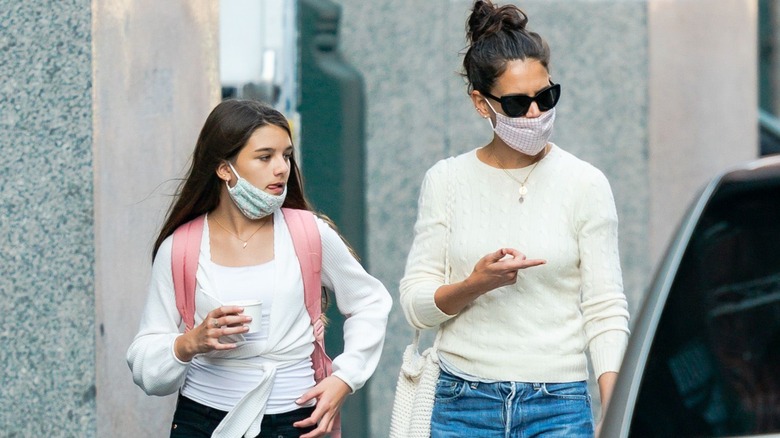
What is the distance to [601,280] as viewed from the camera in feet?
12.9

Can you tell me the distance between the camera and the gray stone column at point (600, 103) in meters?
7.36

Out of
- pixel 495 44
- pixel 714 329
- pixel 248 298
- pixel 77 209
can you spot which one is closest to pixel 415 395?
pixel 248 298

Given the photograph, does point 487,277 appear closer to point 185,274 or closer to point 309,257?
point 309,257

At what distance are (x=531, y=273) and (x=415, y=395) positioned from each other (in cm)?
50

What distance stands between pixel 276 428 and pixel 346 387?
0.72ft

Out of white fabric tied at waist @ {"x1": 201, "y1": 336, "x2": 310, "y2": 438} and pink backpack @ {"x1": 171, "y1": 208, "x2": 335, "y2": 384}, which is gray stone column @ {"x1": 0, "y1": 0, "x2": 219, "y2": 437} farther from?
white fabric tied at waist @ {"x1": 201, "y1": 336, "x2": 310, "y2": 438}

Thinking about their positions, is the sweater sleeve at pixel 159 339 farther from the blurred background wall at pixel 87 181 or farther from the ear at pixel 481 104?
the blurred background wall at pixel 87 181

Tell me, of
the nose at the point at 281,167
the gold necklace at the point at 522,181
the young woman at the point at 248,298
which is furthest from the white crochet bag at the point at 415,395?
the nose at the point at 281,167

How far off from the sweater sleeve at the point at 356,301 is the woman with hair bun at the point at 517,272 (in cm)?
11

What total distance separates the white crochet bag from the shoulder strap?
0.31 metres

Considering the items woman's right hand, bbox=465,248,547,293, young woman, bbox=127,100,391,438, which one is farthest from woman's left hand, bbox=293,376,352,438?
woman's right hand, bbox=465,248,547,293

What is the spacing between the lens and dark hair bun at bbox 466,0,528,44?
13.6ft

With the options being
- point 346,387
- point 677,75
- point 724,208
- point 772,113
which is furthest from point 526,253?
point 772,113

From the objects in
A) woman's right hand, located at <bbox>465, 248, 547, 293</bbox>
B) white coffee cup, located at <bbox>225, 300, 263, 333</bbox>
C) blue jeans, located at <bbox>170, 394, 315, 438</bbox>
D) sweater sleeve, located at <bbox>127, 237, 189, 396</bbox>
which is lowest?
blue jeans, located at <bbox>170, 394, 315, 438</bbox>
